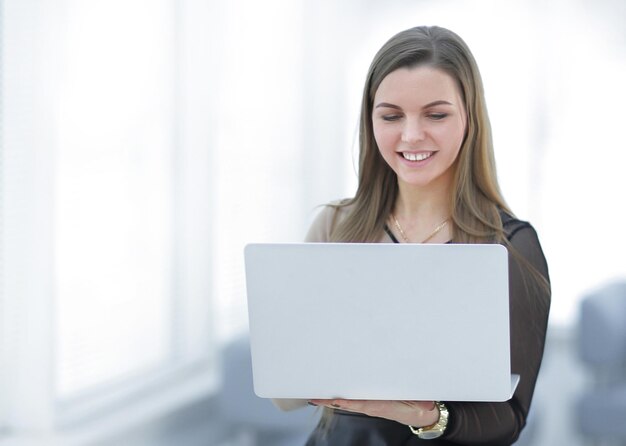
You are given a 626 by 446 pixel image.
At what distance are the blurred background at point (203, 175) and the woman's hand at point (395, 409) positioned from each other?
0.46 meters

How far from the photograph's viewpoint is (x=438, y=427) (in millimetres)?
1165

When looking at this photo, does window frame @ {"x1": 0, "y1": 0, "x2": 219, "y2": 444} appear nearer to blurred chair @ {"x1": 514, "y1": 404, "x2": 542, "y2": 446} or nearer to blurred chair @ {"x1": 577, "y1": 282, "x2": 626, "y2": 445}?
blurred chair @ {"x1": 514, "y1": 404, "x2": 542, "y2": 446}

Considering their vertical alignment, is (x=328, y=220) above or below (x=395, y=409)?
above

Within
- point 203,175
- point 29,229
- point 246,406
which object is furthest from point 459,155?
point 246,406

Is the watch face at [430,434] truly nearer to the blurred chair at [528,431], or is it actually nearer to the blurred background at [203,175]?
the blurred background at [203,175]

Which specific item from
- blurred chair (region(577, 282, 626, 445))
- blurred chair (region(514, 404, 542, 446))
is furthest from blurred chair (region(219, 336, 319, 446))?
blurred chair (region(577, 282, 626, 445))

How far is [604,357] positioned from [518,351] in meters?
2.06

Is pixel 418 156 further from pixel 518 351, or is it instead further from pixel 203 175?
pixel 203 175

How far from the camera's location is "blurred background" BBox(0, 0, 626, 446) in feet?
6.59

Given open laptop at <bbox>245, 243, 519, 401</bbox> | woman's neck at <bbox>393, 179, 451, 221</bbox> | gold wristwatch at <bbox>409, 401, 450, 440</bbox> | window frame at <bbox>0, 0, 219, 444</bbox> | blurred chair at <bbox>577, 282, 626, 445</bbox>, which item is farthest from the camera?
blurred chair at <bbox>577, 282, 626, 445</bbox>

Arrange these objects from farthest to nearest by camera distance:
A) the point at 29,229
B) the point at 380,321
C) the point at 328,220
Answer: the point at 29,229
the point at 328,220
the point at 380,321

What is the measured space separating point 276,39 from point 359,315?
7.94ft

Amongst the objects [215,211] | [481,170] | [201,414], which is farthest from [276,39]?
[481,170]

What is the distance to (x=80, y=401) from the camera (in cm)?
226
